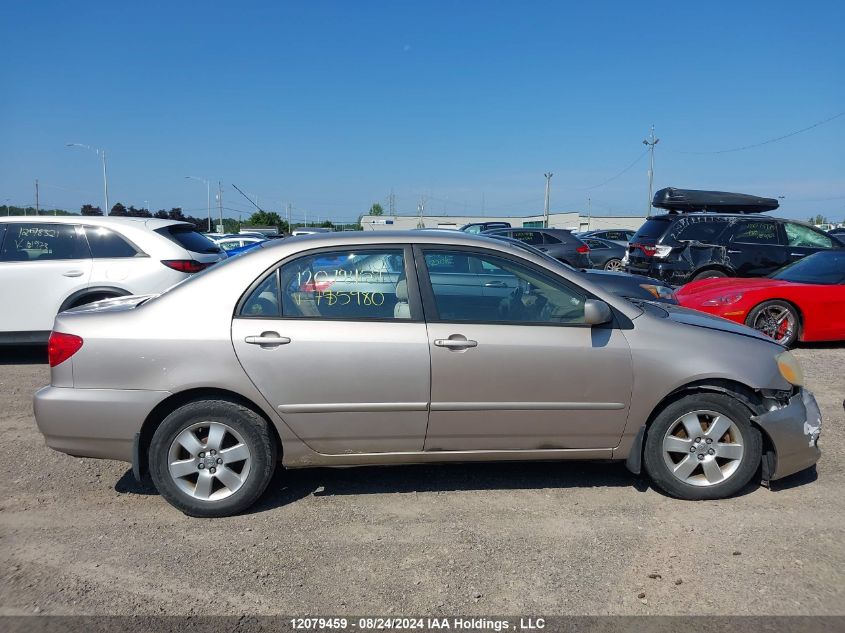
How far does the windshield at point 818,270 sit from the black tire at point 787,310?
0.45m

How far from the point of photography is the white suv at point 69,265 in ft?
22.8

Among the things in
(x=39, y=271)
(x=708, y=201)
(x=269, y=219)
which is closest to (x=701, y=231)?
(x=708, y=201)

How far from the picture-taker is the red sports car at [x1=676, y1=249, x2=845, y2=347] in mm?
7820

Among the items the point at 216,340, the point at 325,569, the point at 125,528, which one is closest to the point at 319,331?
the point at 216,340

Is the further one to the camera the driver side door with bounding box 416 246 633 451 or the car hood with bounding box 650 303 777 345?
the car hood with bounding box 650 303 777 345

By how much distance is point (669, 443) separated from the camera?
3.81 meters

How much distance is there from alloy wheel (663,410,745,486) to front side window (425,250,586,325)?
903 mm

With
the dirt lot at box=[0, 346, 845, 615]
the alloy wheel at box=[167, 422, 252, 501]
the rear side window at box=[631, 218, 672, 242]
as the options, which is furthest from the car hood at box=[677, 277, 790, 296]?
the alloy wheel at box=[167, 422, 252, 501]

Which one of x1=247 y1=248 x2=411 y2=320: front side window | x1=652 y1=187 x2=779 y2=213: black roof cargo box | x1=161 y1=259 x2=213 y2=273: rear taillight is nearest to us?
x1=247 y1=248 x2=411 y2=320: front side window

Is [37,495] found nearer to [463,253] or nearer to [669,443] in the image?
[463,253]

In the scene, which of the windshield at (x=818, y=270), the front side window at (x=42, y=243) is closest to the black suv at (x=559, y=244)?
the windshield at (x=818, y=270)

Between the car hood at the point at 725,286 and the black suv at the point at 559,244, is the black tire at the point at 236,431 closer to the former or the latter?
the car hood at the point at 725,286

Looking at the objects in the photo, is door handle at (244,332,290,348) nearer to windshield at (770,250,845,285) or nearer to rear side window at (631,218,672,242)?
windshield at (770,250,845,285)

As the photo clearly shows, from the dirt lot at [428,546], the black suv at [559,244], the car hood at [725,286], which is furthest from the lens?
the black suv at [559,244]
